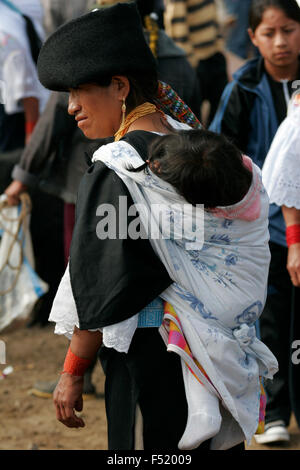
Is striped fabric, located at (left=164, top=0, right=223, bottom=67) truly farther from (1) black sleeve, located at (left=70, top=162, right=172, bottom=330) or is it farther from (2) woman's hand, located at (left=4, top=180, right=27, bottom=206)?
(1) black sleeve, located at (left=70, top=162, right=172, bottom=330)

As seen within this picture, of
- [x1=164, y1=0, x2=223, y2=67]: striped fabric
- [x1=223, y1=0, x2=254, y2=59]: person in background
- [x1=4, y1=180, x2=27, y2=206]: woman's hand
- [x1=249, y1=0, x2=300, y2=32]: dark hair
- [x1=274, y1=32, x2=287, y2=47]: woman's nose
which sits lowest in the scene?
[x1=223, y1=0, x2=254, y2=59]: person in background

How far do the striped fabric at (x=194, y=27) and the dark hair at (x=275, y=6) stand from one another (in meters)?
2.14

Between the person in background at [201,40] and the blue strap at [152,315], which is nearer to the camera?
the blue strap at [152,315]

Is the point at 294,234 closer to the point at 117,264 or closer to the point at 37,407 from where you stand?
the point at 117,264

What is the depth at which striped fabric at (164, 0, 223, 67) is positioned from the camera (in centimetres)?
594

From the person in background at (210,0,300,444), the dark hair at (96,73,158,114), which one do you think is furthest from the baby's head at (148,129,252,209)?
the person in background at (210,0,300,444)

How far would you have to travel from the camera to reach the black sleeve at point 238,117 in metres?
3.74

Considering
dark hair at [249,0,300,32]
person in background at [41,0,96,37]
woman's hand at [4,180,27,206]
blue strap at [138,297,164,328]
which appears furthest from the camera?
person in background at [41,0,96,37]

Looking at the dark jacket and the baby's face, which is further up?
the baby's face

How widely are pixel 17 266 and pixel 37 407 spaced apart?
0.81 m

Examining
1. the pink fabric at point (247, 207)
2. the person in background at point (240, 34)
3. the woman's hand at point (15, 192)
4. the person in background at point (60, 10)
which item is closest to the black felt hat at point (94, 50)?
the pink fabric at point (247, 207)

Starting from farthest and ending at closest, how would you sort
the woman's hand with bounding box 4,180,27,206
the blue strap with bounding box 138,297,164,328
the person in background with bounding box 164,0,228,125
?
the person in background with bounding box 164,0,228,125 < the woman's hand with bounding box 4,180,27,206 < the blue strap with bounding box 138,297,164,328

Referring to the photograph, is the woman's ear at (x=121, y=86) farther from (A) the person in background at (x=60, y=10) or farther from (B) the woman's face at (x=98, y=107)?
(A) the person in background at (x=60, y=10)

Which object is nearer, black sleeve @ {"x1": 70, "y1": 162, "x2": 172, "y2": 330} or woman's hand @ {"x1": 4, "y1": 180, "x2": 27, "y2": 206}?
black sleeve @ {"x1": 70, "y1": 162, "x2": 172, "y2": 330}
